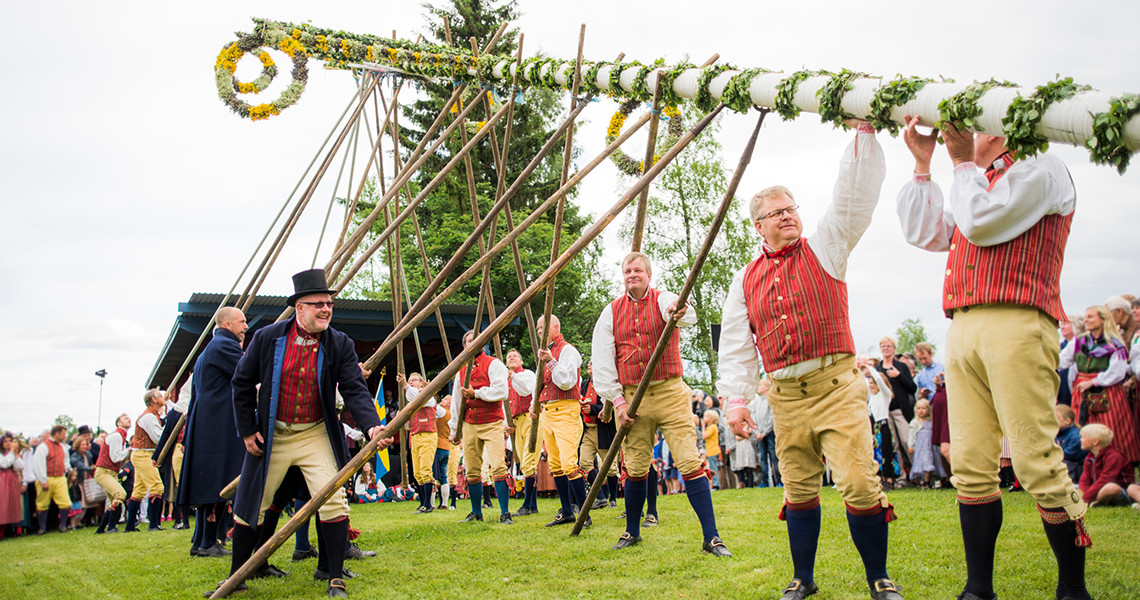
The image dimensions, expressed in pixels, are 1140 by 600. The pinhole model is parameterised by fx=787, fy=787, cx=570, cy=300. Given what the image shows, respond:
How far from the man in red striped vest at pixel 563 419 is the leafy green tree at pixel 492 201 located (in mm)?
15140

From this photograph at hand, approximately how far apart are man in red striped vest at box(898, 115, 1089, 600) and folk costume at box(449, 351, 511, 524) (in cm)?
523

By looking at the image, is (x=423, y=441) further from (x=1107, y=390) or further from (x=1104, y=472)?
(x=1107, y=390)

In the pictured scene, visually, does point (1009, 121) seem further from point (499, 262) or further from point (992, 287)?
point (499, 262)

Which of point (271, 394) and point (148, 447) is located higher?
point (271, 394)

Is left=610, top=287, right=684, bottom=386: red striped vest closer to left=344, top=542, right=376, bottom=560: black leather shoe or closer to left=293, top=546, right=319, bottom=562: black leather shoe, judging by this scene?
left=344, top=542, right=376, bottom=560: black leather shoe

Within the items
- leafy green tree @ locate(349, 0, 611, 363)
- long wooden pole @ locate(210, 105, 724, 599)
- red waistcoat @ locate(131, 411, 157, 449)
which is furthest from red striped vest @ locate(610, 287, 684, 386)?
leafy green tree @ locate(349, 0, 611, 363)

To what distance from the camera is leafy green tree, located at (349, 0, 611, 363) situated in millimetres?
23703

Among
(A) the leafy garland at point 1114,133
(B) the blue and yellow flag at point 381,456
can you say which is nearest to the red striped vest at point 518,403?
(B) the blue and yellow flag at point 381,456

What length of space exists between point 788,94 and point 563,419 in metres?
4.63

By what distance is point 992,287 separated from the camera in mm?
3109

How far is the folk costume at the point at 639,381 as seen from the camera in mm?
5578

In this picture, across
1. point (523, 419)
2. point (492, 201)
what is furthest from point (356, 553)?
point (492, 201)

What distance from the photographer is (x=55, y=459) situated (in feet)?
40.8

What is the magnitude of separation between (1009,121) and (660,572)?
3.09 metres
